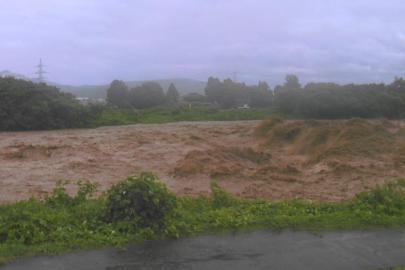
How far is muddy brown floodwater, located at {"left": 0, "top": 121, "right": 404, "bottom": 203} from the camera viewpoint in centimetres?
1144

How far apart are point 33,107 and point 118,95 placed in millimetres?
12630

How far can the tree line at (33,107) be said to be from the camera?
24.5m

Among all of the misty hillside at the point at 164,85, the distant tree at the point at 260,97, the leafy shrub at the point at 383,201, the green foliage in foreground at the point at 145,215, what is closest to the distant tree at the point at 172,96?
the distant tree at the point at 260,97

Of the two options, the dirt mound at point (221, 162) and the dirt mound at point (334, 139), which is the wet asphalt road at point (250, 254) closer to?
the dirt mound at point (221, 162)

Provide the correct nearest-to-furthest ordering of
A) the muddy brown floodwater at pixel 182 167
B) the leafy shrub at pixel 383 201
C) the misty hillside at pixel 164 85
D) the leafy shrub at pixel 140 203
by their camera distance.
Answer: the leafy shrub at pixel 140 203, the leafy shrub at pixel 383 201, the muddy brown floodwater at pixel 182 167, the misty hillside at pixel 164 85

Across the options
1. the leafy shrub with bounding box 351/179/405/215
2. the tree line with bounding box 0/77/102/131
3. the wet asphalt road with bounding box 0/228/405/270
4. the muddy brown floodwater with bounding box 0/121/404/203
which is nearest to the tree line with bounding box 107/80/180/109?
the tree line with bounding box 0/77/102/131

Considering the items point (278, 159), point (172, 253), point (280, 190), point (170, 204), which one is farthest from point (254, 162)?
point (172, 253)

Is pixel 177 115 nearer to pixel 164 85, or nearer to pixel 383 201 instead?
pixel 383 201

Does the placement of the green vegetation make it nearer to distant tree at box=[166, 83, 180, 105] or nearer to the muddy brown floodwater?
the muddy brown floodwater

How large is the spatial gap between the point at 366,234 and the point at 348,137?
11.7 meters

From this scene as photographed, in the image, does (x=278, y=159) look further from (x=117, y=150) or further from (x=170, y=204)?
(x=170, y=204)

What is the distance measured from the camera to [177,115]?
32.4 metres

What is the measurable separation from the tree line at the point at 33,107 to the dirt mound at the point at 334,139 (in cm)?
1059

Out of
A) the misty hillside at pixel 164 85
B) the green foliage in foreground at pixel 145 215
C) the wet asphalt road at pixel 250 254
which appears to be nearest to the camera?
the wet asphalt road at pixel 250 254
